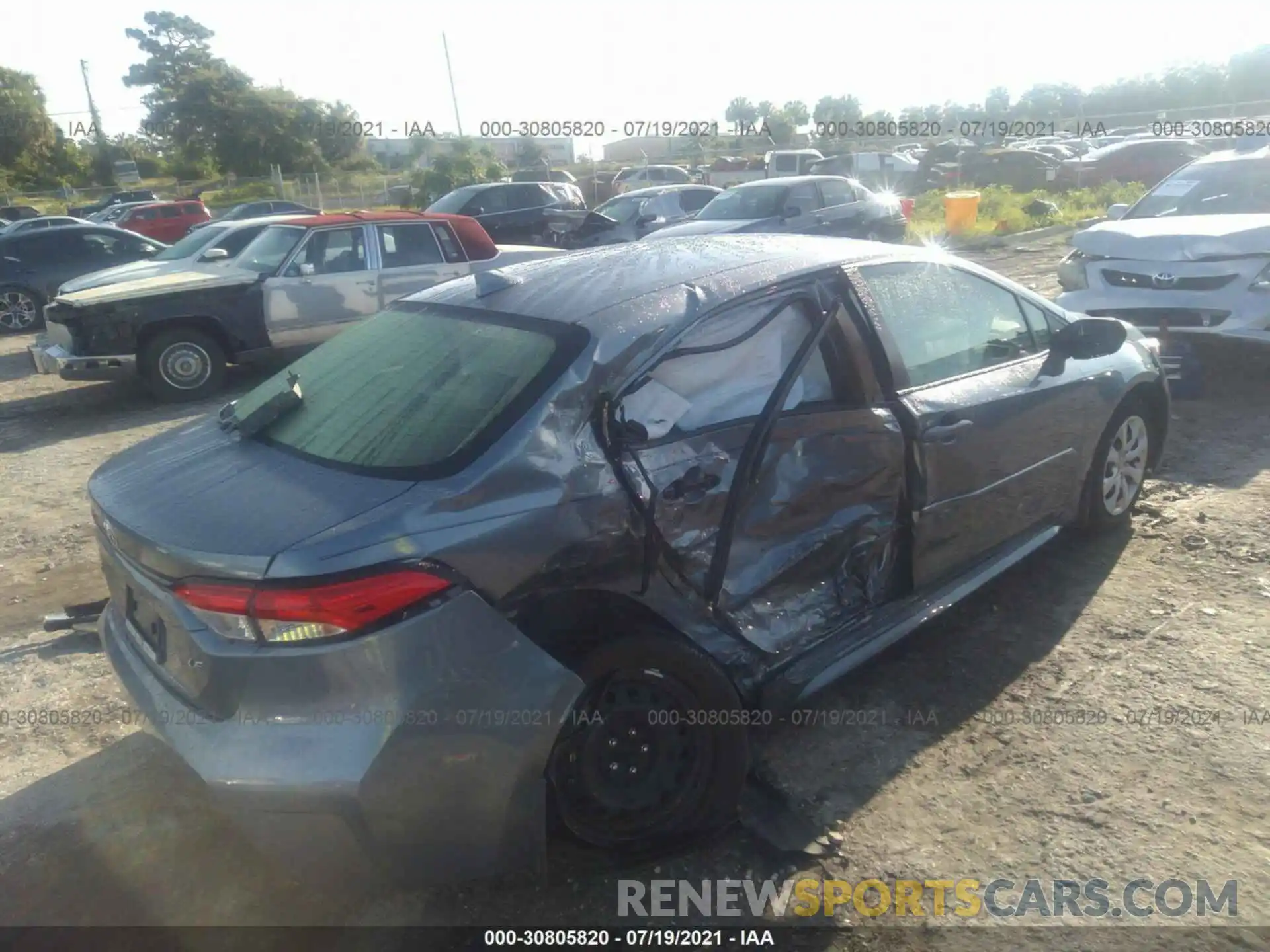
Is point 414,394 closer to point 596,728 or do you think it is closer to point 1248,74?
point 596,728

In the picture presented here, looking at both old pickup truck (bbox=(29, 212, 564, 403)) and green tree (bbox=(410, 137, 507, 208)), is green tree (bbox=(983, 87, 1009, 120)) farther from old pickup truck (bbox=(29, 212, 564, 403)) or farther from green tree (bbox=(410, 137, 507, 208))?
old pickup truck (bbox=(29, 212, 564, 403))

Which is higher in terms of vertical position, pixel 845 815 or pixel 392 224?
pixel 392 224

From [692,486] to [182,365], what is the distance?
25.0 ft

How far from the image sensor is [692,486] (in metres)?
2.95

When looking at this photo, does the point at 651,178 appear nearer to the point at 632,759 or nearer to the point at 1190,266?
the point at 1190,266

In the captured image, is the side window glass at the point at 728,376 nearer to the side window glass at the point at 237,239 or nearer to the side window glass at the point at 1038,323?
the side window glass at the point at 1038,323

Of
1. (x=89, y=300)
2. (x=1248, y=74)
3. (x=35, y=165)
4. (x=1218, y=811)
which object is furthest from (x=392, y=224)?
(x=1248, y=74)

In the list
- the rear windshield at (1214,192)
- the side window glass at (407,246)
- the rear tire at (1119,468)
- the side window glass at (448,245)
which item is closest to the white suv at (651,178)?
the side window glass at (448,245)

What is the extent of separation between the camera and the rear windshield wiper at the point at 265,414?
10.4ft

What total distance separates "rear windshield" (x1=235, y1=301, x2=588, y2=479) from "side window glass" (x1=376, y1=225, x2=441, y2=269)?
21.6ft

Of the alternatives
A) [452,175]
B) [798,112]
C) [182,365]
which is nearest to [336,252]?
[182,365]

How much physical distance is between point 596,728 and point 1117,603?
105 inches

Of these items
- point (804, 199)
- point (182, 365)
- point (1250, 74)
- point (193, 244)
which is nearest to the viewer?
point (182, 365)

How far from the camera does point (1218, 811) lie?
2.96 m
